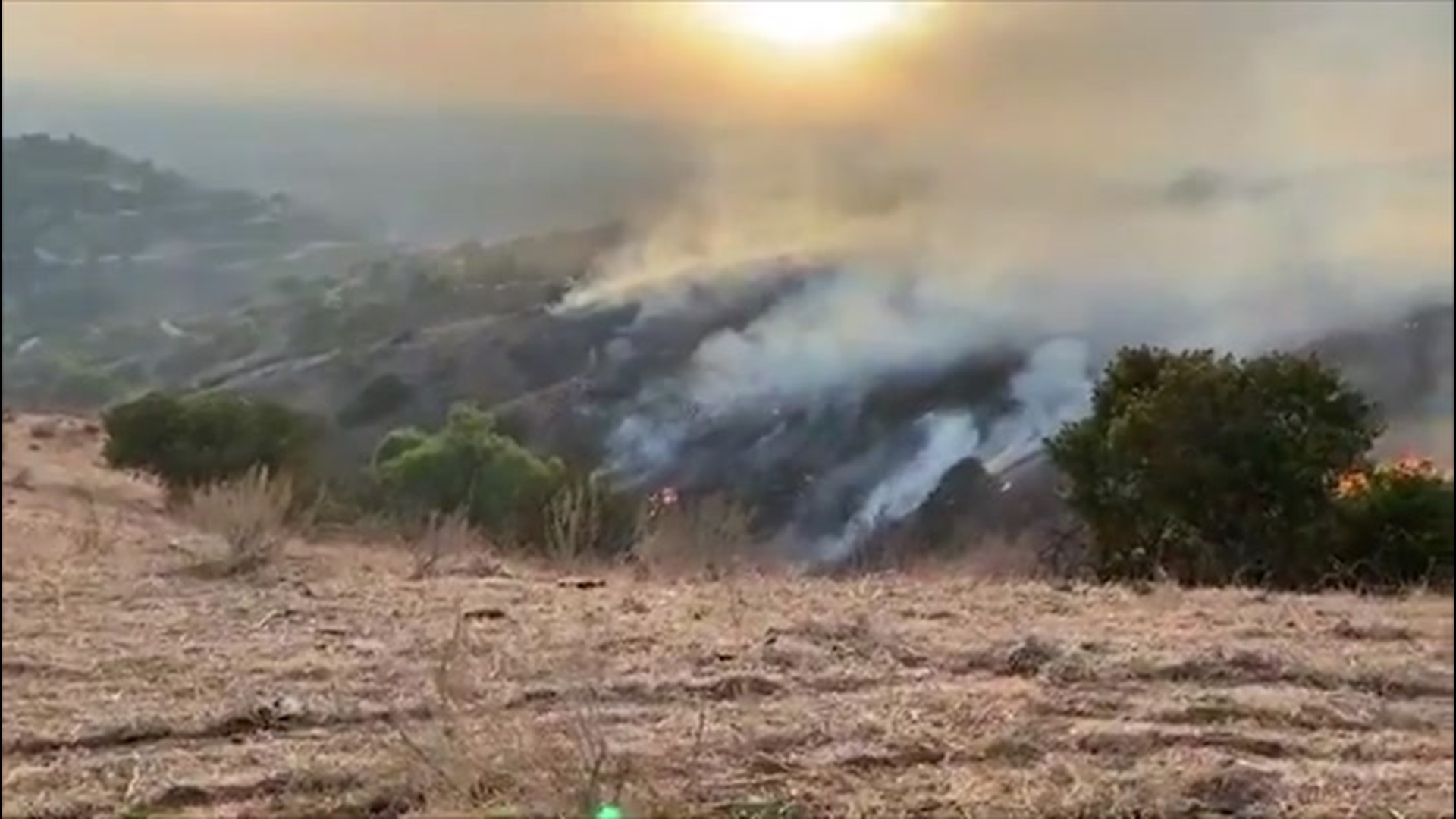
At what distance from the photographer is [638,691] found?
303 cm

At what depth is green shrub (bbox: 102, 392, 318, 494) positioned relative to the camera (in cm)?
332

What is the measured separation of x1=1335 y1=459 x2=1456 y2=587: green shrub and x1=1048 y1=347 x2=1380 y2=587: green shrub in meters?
0.04

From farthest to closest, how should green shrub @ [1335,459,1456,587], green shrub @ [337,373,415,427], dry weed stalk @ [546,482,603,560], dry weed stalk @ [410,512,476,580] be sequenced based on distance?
green shrub @ [1335,459,1456,587], dry weed stalk @ [410,512,476,580], dry weed stalk @ [546,482,603,560], green shrub @ [337,373,415,427]

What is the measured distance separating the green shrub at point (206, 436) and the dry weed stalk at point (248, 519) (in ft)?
0.20

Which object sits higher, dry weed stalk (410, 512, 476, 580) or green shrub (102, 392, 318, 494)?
green shrub (102, 392, 318, 494)

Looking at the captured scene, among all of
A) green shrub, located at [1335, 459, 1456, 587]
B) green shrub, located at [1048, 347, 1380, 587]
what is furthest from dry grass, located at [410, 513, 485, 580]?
green shrub, located at [1335, 459, 1456, 587]

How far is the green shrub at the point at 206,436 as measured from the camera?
3.32 metres

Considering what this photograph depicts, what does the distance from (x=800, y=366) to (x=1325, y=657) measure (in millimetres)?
1092

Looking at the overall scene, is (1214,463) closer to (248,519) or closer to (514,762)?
(248,519)

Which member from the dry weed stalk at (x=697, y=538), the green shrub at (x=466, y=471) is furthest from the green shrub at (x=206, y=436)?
the dry weed stalk at (x=697, y=538)

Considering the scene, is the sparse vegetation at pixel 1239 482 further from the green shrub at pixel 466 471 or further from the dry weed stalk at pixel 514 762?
the dry weed stalk at pixel 514 762

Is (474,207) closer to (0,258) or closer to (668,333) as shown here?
(668,333)

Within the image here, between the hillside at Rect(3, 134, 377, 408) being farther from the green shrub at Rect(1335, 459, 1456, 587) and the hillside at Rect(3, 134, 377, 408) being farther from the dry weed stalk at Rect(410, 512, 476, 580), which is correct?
the green shrub at Rect(1335, 459, 1456, 587)

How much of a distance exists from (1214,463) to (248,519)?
2.26 meters
